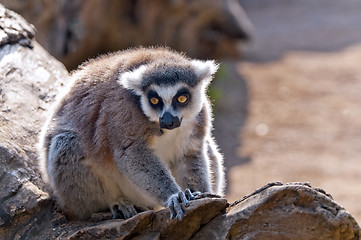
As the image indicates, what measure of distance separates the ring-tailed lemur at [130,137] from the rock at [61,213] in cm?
22

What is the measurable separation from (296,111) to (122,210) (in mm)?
9569

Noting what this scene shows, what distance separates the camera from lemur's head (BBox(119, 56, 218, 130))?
4.71 meters

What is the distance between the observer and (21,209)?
4723 mm

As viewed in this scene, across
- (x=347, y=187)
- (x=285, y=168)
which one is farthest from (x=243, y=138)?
Result: (x=347, y=187)

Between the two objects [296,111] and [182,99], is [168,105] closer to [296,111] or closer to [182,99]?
[182,99]

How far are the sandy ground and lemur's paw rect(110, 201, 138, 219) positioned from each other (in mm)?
4951

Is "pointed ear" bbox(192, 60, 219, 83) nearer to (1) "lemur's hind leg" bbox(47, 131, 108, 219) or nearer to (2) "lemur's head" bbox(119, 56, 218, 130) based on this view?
(2) "lemur's head" bbox(119, 56, 218, 130)

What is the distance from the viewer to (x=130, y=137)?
476 centimetres

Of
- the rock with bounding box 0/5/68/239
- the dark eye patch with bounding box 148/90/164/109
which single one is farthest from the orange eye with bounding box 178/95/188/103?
the rock with bounding box 0/5/68/239

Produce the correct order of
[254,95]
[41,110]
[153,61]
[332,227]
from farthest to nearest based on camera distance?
[254,95] → [41,110] → [153,61] → [332,227]

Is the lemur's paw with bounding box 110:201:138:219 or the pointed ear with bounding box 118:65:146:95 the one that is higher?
the pointed ear with bounding box 118:65:146:95

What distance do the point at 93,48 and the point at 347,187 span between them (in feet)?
20.2

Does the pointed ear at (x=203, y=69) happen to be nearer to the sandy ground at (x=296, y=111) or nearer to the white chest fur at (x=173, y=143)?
the white chest fur at (x=173, y=143)

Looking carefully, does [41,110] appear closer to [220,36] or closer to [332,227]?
[332,227]
